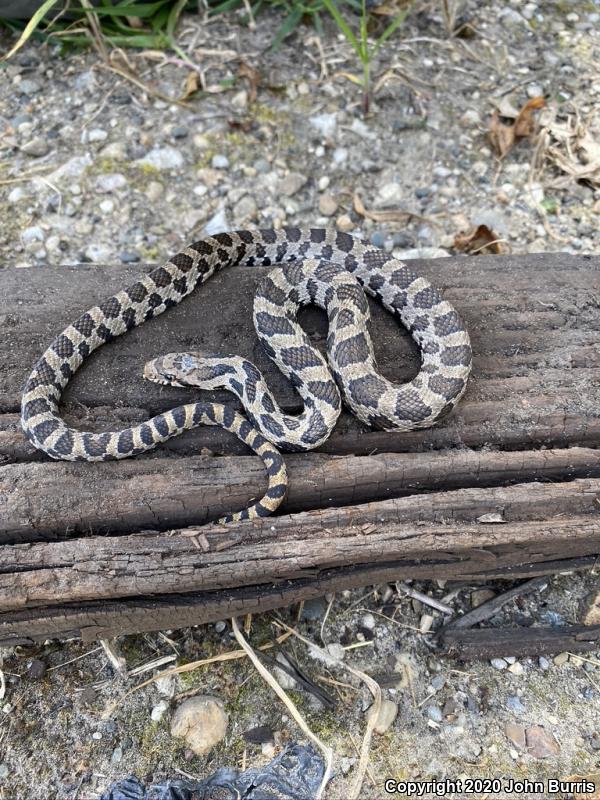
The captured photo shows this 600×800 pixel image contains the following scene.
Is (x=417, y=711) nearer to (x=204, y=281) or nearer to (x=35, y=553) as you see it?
(x=35, y=553)

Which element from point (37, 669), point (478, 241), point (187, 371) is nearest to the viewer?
point (37, 669)

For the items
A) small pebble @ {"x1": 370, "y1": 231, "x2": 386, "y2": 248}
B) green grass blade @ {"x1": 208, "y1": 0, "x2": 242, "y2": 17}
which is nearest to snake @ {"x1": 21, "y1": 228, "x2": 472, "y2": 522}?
small pebble @ {"x1": 370, "y1": 231, "x2": 386, "y2": 248}

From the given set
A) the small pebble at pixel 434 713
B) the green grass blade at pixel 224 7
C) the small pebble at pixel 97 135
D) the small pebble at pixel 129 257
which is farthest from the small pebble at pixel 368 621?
the green grass blade at pixel 224 7

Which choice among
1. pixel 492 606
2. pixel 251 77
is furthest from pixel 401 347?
pixel 251 77

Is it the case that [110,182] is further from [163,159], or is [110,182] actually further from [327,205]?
[327,205]

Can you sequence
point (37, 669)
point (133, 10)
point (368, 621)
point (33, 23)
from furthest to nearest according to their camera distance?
point (133, 10) → point (33, 23) → point (368, 621) → point (37, 669)

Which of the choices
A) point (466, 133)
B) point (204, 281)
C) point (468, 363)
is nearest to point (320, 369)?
point (468, 363)

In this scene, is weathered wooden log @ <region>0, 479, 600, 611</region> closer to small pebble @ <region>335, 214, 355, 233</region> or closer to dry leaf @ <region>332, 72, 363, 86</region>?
small pebble @ <region>335, 214, 355, 233</region>
